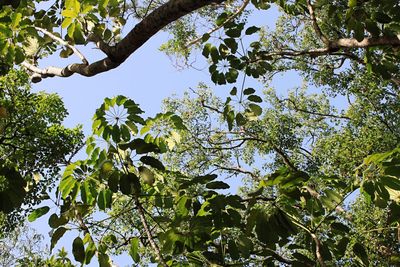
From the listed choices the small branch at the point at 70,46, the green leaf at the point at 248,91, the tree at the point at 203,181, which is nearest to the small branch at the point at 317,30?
the tree at the point at 203,181

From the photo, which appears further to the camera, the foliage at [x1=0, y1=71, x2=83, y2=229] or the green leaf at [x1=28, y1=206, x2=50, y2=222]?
the foliage at [x1=0, y1=71, x2=83, y2=229]

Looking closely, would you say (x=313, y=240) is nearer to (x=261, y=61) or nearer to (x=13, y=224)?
(x=261, y=61)

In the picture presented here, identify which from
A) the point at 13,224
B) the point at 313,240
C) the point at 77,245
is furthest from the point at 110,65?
the point at 13,224

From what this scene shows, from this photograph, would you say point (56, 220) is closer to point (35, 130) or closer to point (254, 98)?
point (254, 98)

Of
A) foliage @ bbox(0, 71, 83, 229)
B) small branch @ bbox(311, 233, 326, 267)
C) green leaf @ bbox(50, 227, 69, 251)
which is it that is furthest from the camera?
foliage @ bbox(0, 71, 83, 229)

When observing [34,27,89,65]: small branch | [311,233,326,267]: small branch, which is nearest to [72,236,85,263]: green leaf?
[311,233,326,267]: small branch

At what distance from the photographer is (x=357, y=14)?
231 cm

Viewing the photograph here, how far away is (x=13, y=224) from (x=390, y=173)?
7494mm

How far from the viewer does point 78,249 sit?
177cm

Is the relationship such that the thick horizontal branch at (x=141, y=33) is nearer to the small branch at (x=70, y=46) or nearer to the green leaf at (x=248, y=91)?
the small branch at (x=70, y=46)

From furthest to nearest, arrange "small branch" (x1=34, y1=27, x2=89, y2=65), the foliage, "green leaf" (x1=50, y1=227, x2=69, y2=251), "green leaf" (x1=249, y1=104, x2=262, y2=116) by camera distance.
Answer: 1. the foliage
2. "small branch" (x1=34, y1=27, x2=89, y2=65)
3. "green leaf" (x1=249, y1=104, x2=262, y2=116)
4. "green leaf" (x1=50, y1=227, x2=69, y2=251)

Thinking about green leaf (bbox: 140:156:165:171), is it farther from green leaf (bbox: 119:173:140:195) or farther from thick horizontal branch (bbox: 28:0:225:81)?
thick horizontal branch (bbox: 28:0:225:81)

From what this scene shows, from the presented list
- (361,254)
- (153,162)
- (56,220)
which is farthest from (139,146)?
(361,254)

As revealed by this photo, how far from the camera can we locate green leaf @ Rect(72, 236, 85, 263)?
1.77m
